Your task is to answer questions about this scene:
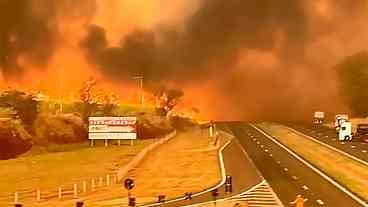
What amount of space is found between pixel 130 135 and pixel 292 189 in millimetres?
58347

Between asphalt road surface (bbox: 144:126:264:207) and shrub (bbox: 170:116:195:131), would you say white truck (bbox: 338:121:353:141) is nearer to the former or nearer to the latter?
asphalt road surface (bbox: 144:126:264:207)

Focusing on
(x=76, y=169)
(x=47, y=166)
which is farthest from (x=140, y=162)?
(x=47, y=166)

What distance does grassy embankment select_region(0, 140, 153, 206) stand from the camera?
80.1 m

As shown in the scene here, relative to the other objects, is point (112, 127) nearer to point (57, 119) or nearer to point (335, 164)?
point (57, 119)

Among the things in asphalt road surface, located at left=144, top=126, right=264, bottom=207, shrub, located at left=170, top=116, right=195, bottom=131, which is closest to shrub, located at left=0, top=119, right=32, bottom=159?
asphalt road surface, located at left=144, top=126, right=264, bottom=207

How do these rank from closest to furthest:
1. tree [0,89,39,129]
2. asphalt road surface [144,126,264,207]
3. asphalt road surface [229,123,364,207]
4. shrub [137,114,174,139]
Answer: asphalt road surface [229,123,364,207], asphalt road surface [144,126,264,207], tree [0,89,39,129], shrub [137,114,174,139]

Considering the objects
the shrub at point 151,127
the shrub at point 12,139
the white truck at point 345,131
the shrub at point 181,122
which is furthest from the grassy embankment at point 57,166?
the shrub at point 181,122

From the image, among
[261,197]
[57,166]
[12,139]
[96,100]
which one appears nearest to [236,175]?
[261,197]

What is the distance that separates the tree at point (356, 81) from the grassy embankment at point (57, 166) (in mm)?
74205

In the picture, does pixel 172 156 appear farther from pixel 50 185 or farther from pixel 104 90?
pixel 104 90

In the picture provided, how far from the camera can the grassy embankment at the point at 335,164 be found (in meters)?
70.6

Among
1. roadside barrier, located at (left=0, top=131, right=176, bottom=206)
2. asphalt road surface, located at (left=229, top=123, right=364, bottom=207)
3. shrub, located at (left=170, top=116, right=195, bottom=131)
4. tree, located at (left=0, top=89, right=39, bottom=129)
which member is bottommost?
roadside barrier, located at (left=0, top=131, right=176, bottom=206)

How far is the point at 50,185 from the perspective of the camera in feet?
257

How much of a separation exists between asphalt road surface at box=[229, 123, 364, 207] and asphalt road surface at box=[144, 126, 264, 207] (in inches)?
45.9
